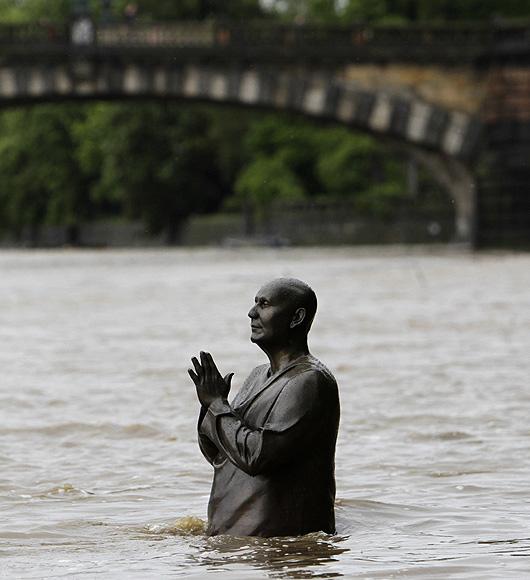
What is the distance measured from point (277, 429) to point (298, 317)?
0.37 metres

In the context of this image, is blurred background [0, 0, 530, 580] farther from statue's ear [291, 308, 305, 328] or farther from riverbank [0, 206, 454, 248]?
statue's ear [291, 308, 305, 328]

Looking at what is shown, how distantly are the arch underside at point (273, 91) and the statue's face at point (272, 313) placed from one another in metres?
37.1

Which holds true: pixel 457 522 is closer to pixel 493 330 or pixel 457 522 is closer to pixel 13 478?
pixel 13 478

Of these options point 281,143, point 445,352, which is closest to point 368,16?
point 281,143

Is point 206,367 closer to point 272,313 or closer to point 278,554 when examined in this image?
point 272,313

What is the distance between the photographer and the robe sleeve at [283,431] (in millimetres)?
5473

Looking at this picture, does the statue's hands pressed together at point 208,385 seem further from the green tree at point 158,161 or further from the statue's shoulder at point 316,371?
the green tree at point 158,161

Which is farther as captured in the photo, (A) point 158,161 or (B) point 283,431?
(A) point 158,161

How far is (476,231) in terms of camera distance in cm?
4288

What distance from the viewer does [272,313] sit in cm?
560

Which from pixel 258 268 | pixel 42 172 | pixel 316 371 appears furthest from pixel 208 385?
pixel 42 172

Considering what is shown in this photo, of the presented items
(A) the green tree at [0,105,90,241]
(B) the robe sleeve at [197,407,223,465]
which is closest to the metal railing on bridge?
(A) the green tree at [0,105,90,241]

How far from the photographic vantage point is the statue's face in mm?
5598

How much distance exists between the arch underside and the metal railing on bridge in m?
0.44
